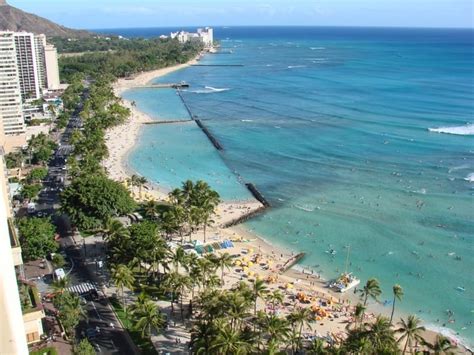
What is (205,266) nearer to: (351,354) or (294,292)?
(294,292)

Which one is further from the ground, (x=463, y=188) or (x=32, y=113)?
(x=32, y=113)

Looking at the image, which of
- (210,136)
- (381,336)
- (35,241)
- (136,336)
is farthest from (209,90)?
(381,336)

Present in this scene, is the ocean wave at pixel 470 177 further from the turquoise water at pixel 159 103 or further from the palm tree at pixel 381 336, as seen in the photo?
the turquoise water at pixel 159 103

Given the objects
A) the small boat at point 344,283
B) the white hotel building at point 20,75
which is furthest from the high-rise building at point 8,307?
the white hotel building at point 20,75

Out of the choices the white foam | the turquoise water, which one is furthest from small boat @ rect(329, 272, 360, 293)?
the turquoise water

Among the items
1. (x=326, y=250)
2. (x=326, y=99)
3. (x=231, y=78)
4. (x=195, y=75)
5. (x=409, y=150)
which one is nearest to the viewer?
(x=326, y=250)

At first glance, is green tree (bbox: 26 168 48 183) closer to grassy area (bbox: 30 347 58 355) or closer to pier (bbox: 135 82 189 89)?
grassy area (bbox: 30 347 58 355)

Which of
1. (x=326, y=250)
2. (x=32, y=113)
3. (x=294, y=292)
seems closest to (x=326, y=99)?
(x=32, y=113)

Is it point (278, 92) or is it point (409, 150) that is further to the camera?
point (278, 92)
